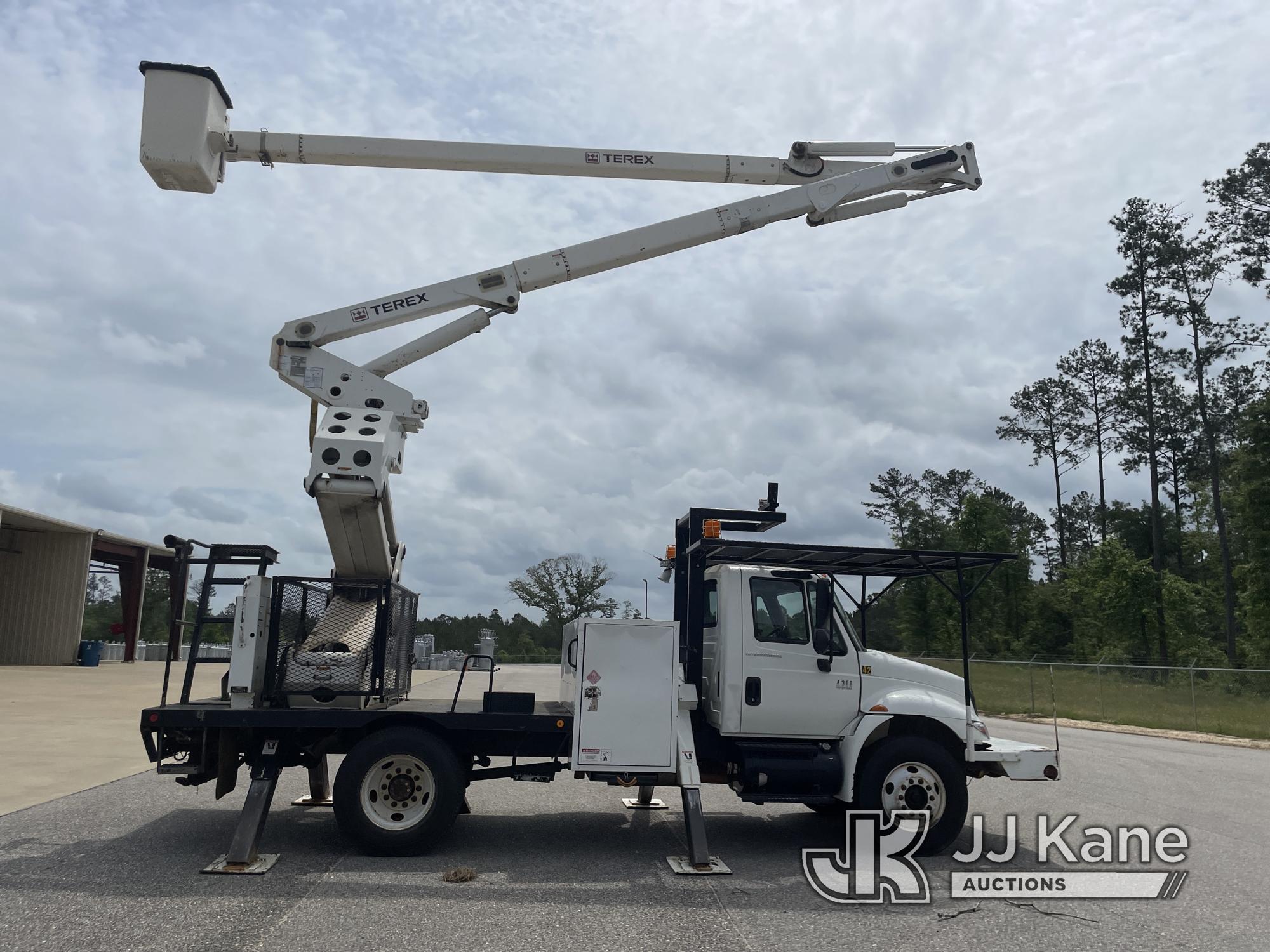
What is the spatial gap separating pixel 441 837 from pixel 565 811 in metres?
2.53

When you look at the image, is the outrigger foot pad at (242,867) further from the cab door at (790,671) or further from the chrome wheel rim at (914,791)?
the chrome wheel rim at (914,791)

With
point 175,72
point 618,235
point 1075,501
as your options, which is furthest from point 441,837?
point 1075,501

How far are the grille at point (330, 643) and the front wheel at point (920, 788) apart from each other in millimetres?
4331

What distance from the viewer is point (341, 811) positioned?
8.04m

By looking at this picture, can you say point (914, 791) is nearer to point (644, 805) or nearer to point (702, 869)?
point (702, 869)

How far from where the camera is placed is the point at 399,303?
10.2 m

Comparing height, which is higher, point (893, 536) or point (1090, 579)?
point (893, 536)

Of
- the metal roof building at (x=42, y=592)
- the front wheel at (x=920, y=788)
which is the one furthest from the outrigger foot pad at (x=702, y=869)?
the metal roof building at (x=42, y=592)

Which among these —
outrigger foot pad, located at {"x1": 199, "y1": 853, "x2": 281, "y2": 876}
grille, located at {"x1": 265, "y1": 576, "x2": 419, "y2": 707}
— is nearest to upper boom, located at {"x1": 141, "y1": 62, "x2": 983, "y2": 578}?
grille, located at {"x1": 265, "y1": 576, "x2": 419, "y2": 707}

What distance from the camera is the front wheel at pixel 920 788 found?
860 cm

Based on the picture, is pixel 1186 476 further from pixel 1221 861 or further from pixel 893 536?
pixel 1221 861

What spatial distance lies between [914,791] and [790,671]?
1464mm

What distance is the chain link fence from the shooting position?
24922 millimetres

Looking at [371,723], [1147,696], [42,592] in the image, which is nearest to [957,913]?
[371,723]
